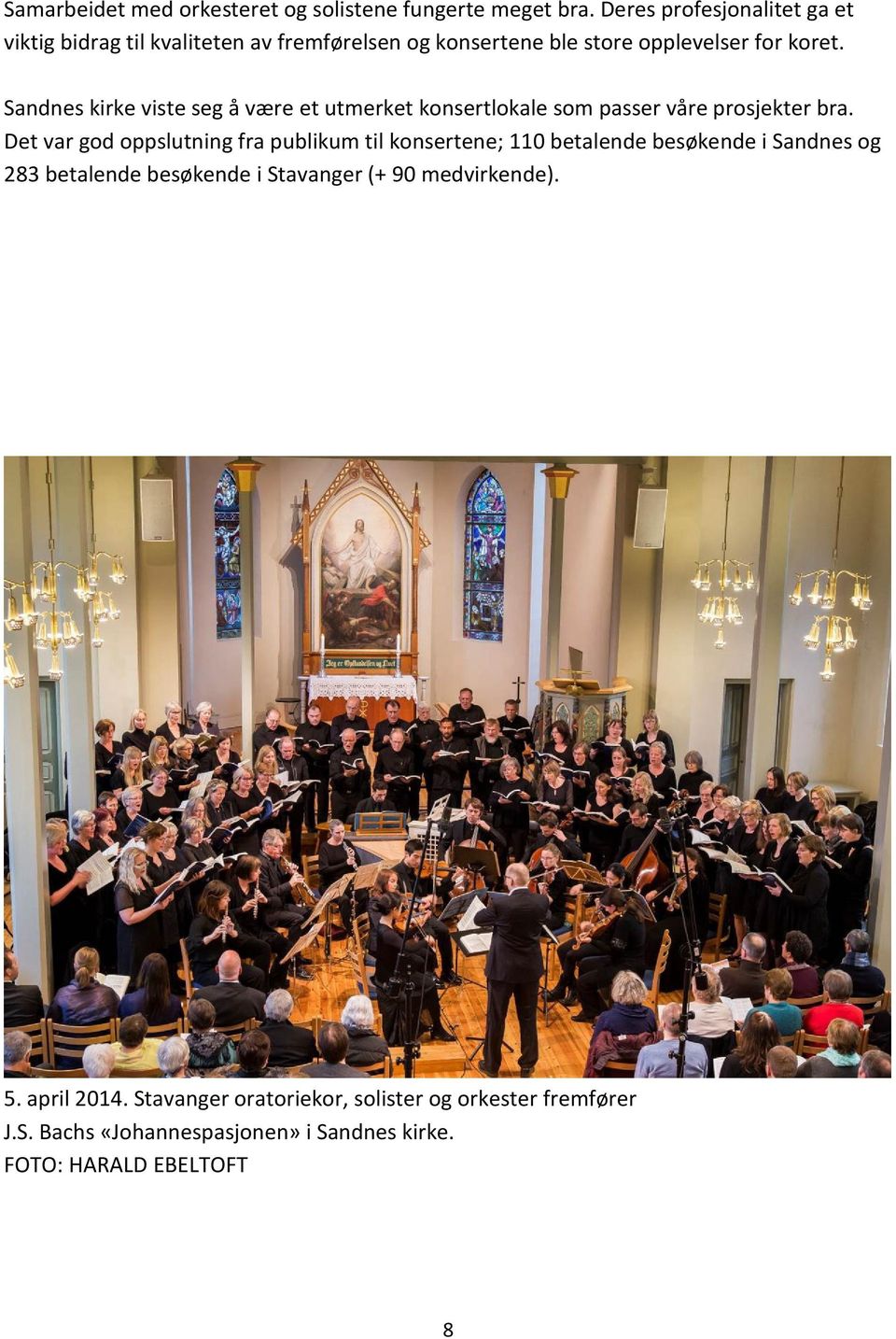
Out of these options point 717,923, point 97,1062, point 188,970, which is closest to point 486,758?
point 717,923

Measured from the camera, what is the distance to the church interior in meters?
7.23

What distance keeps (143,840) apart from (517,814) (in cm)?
387

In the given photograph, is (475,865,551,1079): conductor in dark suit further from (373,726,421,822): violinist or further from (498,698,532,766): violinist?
(498,698,532,766): violinist

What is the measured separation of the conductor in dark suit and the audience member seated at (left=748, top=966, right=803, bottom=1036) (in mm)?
1360

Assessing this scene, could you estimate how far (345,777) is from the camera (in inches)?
436

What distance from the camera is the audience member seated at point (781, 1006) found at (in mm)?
6266

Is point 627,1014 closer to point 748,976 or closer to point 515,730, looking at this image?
point 748,976

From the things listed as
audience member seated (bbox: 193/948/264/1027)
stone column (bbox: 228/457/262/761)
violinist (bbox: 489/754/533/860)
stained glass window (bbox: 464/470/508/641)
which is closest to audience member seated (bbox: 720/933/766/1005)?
audience member seated (bbox: 193/948/264/1027)

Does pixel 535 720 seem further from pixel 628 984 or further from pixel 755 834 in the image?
pixel 628 984

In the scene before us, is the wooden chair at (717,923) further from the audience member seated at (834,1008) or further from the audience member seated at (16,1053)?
the audience member seated at (16,1053)

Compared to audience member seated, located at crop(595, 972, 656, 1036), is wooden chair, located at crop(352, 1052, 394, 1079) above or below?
below

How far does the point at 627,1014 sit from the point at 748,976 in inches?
39.8

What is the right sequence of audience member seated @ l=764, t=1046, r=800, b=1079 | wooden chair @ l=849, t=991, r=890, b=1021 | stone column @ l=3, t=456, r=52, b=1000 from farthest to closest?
stone column @ l=3, t=456, r=52, b=1000 → wooden chair @ l=849, t=991, r=890, b=1021 → audience member seated @ l=764, t=1046, r=800, b=1079
